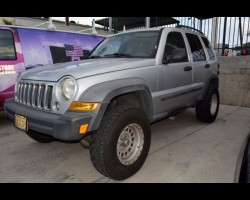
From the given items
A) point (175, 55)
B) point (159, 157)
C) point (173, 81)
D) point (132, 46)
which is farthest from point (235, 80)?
point (159, 157)

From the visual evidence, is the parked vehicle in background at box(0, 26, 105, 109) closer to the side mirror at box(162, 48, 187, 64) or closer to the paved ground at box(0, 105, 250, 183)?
the paved ground at box(0, 105, 250, 183)

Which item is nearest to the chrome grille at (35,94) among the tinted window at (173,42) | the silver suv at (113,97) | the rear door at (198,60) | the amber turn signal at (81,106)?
the silver suv at (113,97)

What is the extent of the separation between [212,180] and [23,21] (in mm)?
11098

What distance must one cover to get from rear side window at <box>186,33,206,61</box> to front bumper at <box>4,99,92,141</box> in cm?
269

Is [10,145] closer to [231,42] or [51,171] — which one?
[51,171]

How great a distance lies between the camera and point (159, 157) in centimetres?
332

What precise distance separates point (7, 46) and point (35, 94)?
2.67m

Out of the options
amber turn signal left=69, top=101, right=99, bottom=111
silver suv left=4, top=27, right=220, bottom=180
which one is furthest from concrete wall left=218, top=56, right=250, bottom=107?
amber turn signal left=69, top=101, right=99, bottom=111

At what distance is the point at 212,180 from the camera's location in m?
2.70

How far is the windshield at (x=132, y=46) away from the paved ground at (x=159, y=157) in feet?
4.77

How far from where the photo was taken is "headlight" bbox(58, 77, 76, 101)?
A: 8.16 ft

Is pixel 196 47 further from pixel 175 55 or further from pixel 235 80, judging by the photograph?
pixel 235 80
